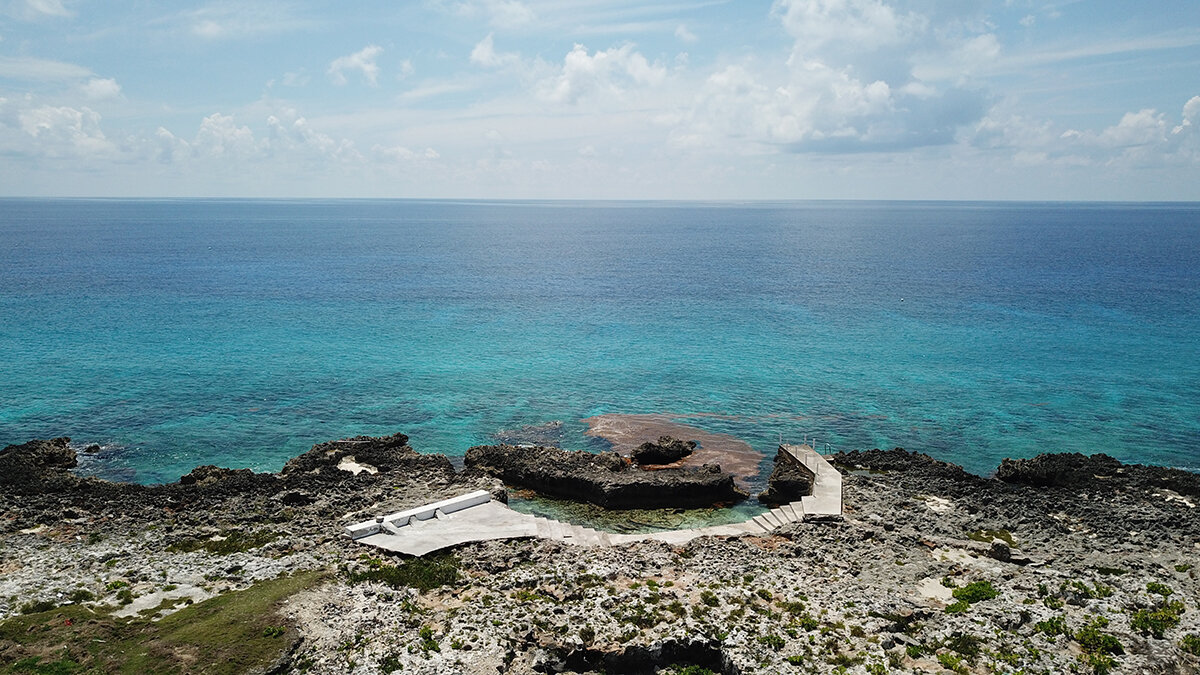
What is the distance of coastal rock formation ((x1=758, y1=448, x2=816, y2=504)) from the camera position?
48.7m

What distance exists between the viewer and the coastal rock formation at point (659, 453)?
181ft

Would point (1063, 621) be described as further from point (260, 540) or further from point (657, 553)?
point (260, 540)

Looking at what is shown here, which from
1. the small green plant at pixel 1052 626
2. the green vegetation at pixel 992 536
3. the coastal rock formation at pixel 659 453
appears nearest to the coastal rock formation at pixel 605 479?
the coastal rock formation at pixel 659 453

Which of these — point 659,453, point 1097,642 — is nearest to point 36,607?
point 659,453

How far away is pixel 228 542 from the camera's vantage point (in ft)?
131

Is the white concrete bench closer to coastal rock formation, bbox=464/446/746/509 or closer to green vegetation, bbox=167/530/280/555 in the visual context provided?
green vegetation, bbox=167/530/280/555

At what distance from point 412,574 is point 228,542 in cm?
1154

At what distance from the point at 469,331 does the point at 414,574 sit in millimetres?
65717

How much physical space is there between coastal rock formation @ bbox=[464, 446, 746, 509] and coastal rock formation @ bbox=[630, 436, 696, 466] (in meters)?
1.54

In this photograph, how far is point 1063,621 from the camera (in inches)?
1214

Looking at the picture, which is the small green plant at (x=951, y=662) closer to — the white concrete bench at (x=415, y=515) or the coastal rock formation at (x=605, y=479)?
the coastal rock formation at (x=605, y=479)

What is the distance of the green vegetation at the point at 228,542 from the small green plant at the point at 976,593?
34.3 metres

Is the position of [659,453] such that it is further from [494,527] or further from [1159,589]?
[1159,589]

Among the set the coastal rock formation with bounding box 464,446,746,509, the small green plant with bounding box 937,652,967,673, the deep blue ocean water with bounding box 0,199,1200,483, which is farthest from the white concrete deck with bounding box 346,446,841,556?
the small green plant with bounding box 937,652,967,673
